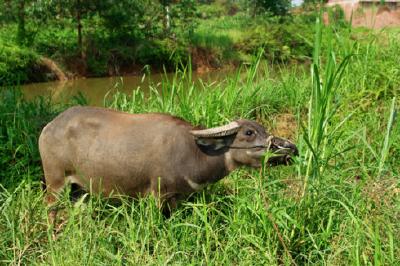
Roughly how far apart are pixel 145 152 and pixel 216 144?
48cm

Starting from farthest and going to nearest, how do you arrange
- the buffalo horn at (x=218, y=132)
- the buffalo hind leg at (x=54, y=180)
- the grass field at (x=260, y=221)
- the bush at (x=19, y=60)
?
the bush at (x=19, y=60) < the buffalo hind leg at (x=54, y=180) < the buffalo horn at (x=218, y=132) < the grass field at (x=260, y=221)

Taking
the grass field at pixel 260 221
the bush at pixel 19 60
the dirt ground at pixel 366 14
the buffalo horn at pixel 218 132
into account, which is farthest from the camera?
the bush at pixel 19 60

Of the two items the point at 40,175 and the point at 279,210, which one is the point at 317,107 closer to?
the point at 279,210

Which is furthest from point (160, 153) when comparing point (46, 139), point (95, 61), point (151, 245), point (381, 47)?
point (95, 61)

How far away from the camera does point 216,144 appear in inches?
137

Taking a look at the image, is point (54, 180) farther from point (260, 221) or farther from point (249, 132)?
point (260, 221)

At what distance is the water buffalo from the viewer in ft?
11.1

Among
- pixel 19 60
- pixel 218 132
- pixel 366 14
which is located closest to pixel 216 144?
pixel 218 132

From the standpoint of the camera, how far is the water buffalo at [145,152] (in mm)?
3389

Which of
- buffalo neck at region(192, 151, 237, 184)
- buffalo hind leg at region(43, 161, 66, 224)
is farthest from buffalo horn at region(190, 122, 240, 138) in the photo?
buffalo hind leg at region(43, 161, 66, 224)

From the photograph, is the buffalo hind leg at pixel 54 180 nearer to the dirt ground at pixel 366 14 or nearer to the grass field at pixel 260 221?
the grass field at pixel 260 221

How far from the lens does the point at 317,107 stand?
293 centimetres

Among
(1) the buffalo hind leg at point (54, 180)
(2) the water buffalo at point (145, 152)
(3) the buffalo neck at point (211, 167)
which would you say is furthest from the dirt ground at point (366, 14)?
(1) the buffalo hind leg at point (54, 180)

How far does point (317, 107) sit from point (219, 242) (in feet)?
3.16
